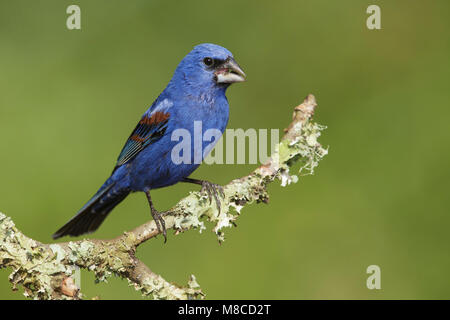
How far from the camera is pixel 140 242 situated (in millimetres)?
3396

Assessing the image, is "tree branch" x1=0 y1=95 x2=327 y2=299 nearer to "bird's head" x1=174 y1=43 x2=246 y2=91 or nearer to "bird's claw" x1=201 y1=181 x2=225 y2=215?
"bird's claw" x1=201 y1=181 x2=225 y2=215

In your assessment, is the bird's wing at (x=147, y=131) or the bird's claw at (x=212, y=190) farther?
the bird's wing at (x=147, y=131)

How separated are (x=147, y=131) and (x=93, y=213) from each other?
88cm

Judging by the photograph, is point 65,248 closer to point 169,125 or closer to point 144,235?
point 144,235

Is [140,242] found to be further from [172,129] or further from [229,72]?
[229,72]

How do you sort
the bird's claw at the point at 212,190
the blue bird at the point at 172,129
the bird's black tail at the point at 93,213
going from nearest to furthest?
the bird's claw at the point at 212,190 < the blue bird at the point at 172,129 < the bird's black tail at the point at 93,213

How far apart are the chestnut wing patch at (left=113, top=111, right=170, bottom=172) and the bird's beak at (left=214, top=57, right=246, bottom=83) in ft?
1.81

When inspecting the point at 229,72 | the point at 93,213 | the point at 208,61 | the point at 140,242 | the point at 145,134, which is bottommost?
the point at 140,242

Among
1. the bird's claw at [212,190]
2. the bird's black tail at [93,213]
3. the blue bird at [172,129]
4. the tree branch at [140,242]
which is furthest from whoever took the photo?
the bird's black tail at [93,213]

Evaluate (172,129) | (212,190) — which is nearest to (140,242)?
(212,190)

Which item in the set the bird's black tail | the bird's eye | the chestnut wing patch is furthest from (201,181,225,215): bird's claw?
the bird's eye

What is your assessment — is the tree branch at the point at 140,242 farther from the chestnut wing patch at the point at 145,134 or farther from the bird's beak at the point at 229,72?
the chestnut wing patch at the point at 145,134

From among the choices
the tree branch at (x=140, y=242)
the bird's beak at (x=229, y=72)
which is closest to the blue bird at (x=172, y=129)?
the bird's beak at (x=229, y=72)

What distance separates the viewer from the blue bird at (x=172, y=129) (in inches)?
174
